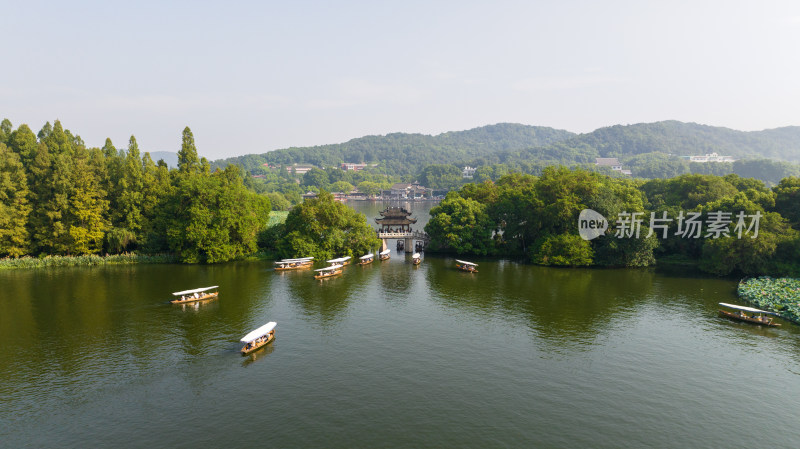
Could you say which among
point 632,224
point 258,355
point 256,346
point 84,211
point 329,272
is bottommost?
point 258,355

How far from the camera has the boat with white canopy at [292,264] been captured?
72.1m

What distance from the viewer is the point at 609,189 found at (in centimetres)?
7625

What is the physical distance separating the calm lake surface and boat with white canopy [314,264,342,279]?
6248mm

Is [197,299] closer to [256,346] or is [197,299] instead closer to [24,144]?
[256,346]

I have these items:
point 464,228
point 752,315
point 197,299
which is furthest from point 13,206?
point 752,315

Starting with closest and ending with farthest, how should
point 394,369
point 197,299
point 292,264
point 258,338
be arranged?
point 394,369 < point 258,338 < point 197,299 < point 292,264

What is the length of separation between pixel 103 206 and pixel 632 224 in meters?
92.4

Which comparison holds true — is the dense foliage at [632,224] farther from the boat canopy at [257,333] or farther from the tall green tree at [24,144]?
the tall green tree at [24,144]

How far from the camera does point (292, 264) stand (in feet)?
240

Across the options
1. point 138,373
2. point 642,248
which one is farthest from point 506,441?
point 642,248

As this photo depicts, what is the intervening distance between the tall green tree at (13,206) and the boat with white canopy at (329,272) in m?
50.9

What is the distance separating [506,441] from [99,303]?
50.3 meters

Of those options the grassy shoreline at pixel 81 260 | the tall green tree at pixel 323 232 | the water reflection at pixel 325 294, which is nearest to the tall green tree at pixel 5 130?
the grassy shoreline at pixel 81 260

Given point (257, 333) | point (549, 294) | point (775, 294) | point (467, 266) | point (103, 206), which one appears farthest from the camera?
point (103, 206)
